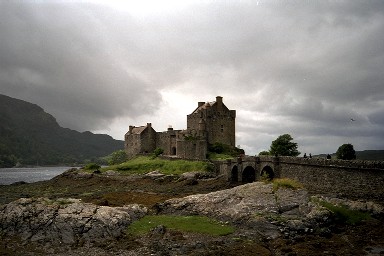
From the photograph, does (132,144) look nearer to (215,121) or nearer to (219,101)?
(215,121)

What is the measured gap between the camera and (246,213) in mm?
30797

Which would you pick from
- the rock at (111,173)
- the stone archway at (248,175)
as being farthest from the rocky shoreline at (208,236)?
the rock at (111,173)

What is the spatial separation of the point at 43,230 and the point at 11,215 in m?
4.10

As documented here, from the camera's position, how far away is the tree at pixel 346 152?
55.2 meters

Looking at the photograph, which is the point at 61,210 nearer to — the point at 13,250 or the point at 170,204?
the point at 13,250

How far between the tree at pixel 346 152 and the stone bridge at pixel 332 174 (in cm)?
1177

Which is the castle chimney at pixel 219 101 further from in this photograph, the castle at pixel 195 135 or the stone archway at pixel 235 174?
the stone archway at pixel 235 174

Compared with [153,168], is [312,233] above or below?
below

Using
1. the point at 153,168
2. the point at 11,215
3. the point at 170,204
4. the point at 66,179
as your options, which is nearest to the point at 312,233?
the point at 170,204

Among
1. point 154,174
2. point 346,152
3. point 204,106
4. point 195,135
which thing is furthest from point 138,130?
point 346,152

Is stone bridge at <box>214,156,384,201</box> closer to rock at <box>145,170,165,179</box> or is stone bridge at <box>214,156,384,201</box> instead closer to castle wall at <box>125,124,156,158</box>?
rock at <box>145,170,165,179</box>

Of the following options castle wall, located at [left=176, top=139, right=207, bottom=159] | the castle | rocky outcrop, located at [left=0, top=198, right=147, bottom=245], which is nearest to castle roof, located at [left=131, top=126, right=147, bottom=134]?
the castle

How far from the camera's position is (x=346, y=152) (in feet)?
→ 182

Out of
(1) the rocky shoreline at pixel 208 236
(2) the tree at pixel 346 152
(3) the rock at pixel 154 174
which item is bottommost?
(1) the rocky shoreline at pixel 208 236
